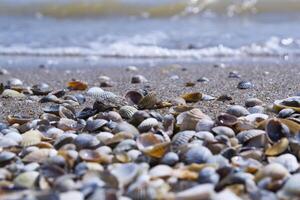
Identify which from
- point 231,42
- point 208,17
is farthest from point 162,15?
point 231,42

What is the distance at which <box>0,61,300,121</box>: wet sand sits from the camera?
330 cm

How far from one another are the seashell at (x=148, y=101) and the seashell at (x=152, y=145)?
0.78m

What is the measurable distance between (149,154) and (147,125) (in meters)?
0.43

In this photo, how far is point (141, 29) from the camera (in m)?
8.11

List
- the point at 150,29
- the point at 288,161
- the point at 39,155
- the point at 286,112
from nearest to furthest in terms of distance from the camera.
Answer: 1. the point at 288,161
2. the point at 39,155
3. the point at 286,112
4. the point at 150,29

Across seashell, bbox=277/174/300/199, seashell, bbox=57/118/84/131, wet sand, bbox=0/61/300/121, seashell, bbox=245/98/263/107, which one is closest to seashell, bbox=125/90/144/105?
wet sand, bbox=0/61/300/121

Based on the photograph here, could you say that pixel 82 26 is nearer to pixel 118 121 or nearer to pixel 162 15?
pixel 162 15

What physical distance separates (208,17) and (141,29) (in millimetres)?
1470

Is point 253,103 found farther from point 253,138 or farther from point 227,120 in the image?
point 253,138

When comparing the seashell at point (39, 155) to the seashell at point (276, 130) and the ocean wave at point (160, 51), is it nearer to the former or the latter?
the seashell at point (276, 130)

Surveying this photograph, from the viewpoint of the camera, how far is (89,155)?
2.05 meters

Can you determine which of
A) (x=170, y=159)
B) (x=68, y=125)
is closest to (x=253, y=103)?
(x=68, y=125)

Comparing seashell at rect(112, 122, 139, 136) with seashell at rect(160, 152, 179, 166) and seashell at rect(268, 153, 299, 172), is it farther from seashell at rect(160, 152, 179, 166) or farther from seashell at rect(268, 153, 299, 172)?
seashell at rect(268, 153, 299, 172)

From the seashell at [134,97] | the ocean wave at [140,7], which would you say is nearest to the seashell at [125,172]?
the seashell at [134,97]
